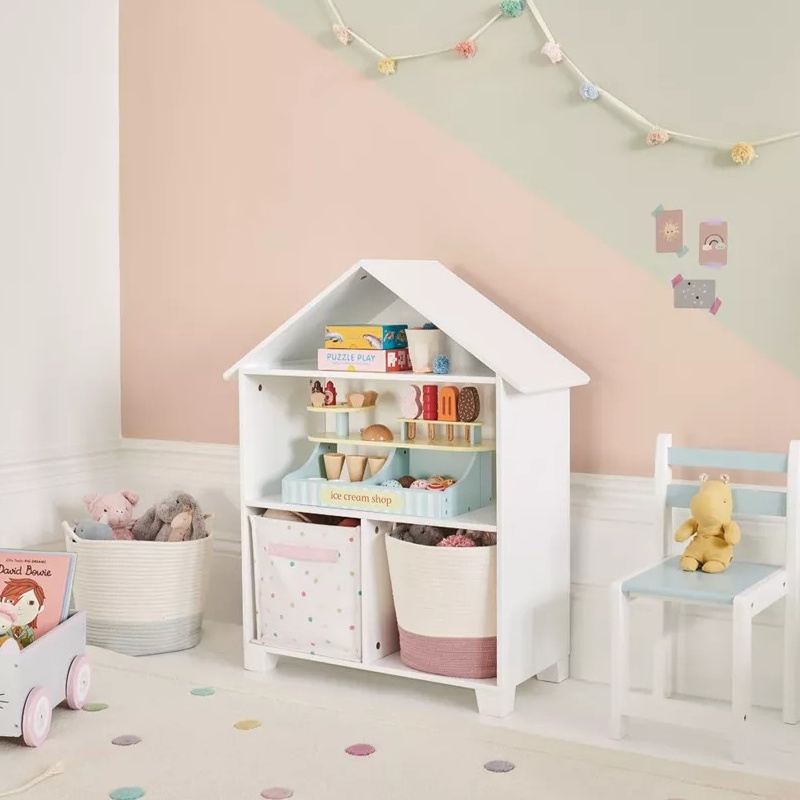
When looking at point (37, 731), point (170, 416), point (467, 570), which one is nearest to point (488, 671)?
point (467, 570)

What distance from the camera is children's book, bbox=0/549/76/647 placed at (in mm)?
2609

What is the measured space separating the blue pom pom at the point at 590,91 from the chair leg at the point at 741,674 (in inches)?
48.3

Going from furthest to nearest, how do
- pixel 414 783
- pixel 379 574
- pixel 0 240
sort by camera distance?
pixel 0 240 → pixel 379 574 → pixel 414 783

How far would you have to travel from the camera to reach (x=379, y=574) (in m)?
→ 2.82

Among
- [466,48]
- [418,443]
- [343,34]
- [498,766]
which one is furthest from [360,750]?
[343,34]

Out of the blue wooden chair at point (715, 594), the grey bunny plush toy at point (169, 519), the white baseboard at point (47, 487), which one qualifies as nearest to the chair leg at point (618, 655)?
the blue wooden chair at point (715, 594)

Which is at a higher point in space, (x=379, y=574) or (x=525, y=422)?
(x=525, y=422)

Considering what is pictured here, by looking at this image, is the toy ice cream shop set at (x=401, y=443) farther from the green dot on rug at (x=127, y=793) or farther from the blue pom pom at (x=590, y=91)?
the green dot on rug at (x=127, y=793)

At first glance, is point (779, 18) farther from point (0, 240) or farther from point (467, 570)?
point (0, 240)

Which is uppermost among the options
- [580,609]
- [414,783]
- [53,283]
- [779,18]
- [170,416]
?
[779,18]

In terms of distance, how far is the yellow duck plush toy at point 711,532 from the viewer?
8.18 ft

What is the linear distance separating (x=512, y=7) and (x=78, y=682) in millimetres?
1885

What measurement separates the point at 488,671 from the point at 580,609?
35cm

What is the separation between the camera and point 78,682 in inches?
104
